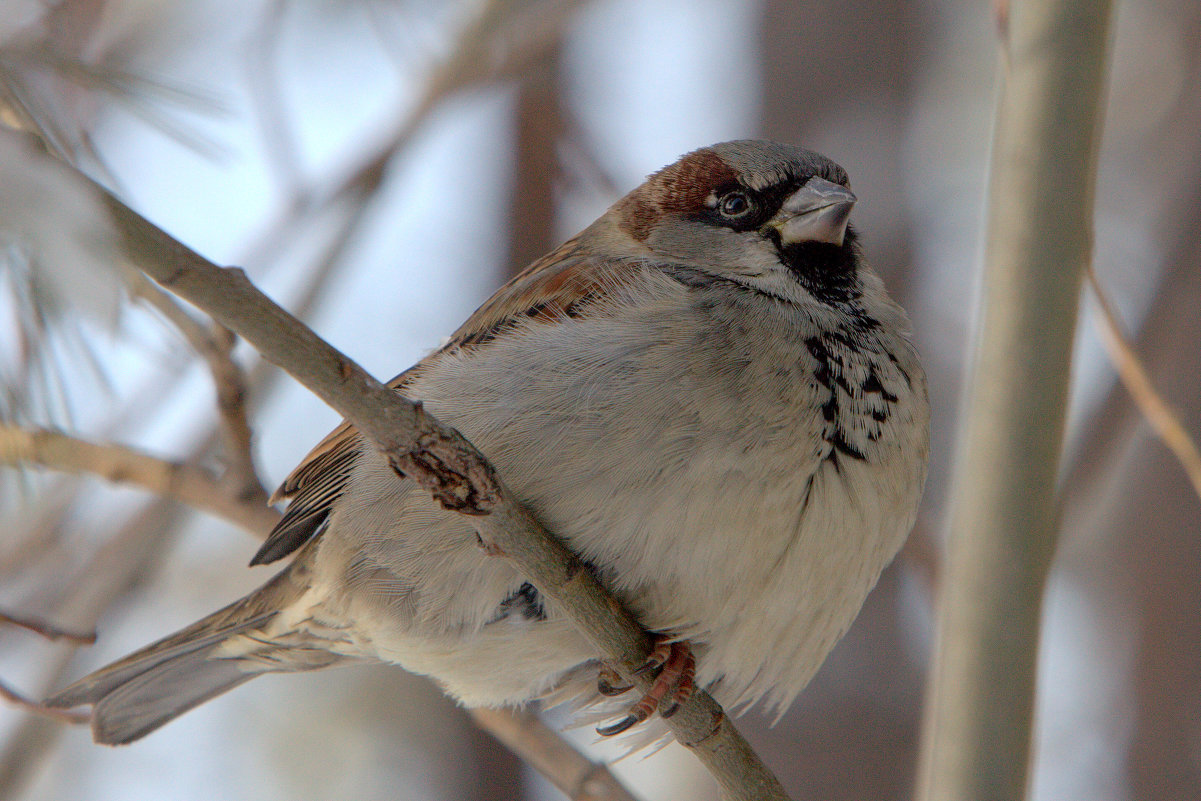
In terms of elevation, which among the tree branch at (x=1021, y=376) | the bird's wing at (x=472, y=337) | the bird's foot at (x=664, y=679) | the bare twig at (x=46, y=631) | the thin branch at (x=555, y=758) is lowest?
the thin branch at (x=555, y=758)

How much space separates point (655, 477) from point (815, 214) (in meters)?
0.82

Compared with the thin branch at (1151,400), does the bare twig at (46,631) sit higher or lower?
higher

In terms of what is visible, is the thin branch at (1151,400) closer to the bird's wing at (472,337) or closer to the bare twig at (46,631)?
the bird's wing at (472,337)

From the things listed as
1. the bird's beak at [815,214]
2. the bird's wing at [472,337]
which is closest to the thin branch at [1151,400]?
the bird's beak at [815,214]

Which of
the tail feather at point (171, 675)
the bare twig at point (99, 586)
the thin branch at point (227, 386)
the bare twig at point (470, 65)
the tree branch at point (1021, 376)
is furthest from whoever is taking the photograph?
the bare twig at point (470, 65)

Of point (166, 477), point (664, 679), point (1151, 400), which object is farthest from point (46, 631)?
point (1151, 400)

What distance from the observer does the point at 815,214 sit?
248 centimetres

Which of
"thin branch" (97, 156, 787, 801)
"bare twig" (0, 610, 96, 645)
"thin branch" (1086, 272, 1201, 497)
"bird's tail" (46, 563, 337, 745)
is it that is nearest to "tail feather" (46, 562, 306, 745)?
Answer: "bird's tail" (46, 563, 337, 745)

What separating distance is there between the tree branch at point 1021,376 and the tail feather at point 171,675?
145 cm

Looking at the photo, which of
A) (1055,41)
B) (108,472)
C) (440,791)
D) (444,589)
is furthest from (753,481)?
(440,791)

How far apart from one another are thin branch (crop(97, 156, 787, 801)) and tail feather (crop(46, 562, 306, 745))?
98cm

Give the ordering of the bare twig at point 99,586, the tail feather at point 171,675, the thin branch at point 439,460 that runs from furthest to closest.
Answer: the bare twig at point 99,586 < the tail feather at point 171,675 < the thin branch at point 439,460

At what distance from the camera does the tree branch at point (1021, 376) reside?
5.56ft

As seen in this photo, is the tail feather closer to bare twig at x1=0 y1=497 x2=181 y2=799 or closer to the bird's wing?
the bird's wing
